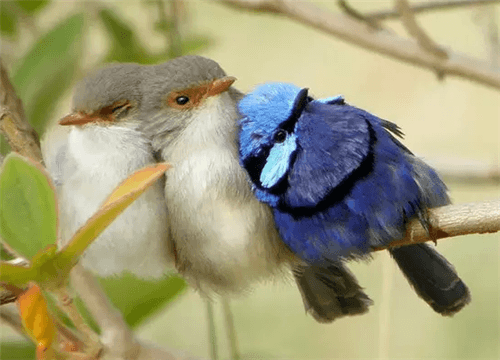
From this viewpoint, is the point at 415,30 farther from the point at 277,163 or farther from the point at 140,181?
the point at 140,181

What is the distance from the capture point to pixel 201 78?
25.4 inches

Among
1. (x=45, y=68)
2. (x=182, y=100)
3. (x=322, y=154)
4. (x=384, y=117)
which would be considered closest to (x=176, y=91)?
(x=182, y=100)

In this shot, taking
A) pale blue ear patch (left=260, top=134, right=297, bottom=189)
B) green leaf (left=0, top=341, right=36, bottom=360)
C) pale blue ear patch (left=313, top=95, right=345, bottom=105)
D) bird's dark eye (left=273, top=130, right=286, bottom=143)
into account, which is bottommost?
green leaf (left=0, top=341, right=36, bottom=360)

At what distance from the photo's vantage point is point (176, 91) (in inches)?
25.6

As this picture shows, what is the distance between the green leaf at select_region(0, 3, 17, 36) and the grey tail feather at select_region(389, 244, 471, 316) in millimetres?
754

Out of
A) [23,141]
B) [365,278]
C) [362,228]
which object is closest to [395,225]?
[362,228]

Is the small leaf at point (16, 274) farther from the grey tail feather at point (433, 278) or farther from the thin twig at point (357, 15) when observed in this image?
the thin twig at point (357, 15)

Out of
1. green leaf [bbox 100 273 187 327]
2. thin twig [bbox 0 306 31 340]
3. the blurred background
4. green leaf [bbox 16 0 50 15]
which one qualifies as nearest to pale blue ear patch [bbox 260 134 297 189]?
thin twig [bbox 0 306 31 340]

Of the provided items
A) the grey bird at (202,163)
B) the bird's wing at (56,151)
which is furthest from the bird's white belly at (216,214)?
the bird's wing at (56,151)

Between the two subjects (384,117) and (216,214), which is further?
(384,117)

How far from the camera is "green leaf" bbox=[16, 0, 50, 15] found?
1211 millimetres

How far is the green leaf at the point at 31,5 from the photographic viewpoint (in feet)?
3.97

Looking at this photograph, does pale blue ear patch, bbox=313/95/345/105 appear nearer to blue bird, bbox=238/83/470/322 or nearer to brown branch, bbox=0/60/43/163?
blue bird, bbox=238/83/470/322

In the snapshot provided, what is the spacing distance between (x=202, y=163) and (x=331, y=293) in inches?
9.5
